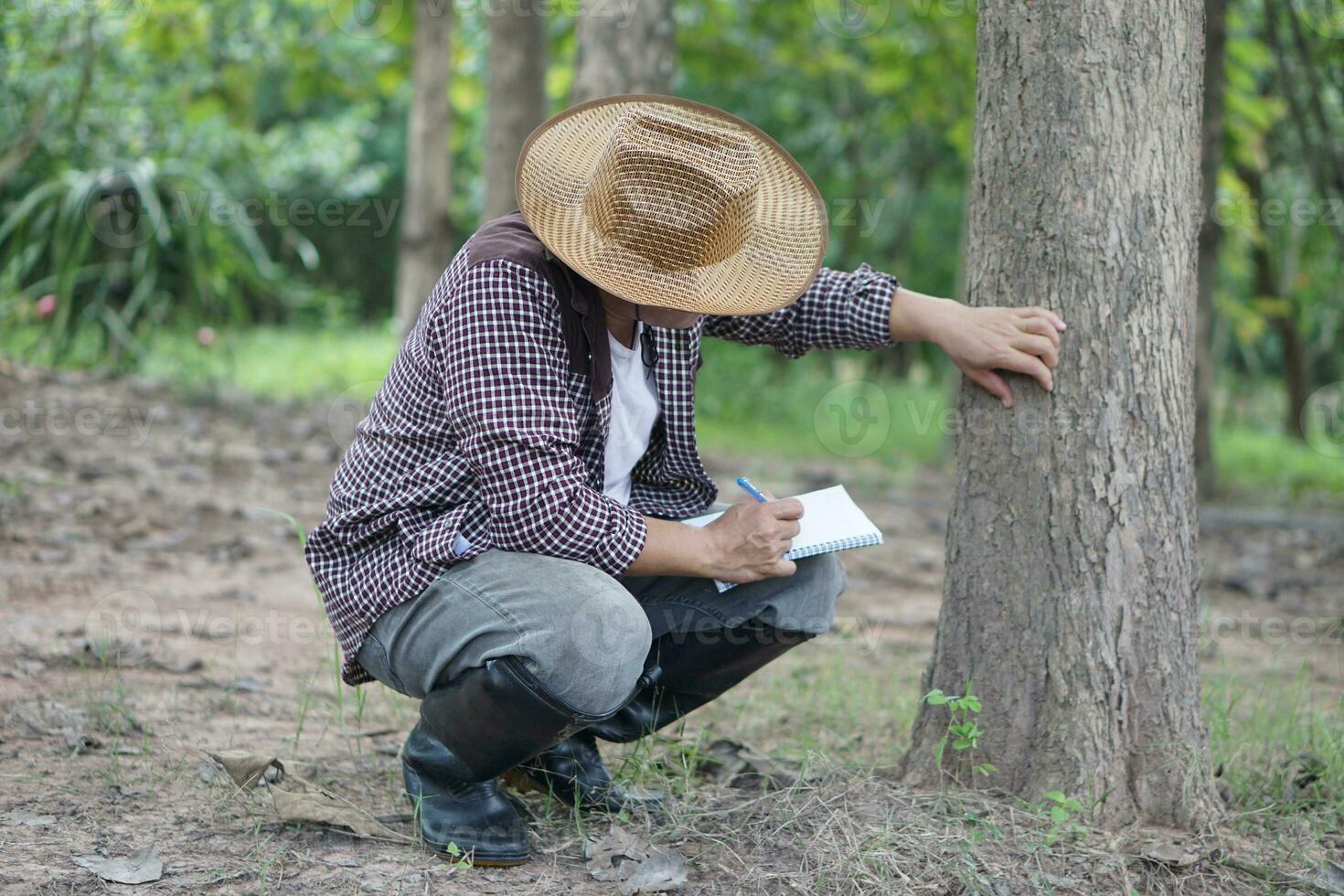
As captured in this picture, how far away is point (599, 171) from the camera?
251 cm

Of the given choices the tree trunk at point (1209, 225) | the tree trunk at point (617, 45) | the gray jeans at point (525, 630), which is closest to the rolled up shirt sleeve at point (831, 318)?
the gray jeans at point (525, 630)

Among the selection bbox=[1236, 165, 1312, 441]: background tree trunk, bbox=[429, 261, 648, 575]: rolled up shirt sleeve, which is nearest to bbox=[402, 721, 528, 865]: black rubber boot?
bbox=[429, 261, 648, 575]: rolled up shirt sleeve

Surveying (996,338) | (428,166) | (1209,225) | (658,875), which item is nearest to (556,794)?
(658,875)

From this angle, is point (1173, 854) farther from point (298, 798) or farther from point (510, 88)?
point (510, 88)

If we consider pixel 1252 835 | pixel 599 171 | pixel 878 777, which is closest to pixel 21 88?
pixel 599 171

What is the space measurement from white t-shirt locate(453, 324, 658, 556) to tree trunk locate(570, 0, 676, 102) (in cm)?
335

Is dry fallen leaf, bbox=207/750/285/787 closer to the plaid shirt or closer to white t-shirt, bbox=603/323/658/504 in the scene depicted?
the plaid shirt

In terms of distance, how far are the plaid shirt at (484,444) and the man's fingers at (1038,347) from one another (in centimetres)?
67

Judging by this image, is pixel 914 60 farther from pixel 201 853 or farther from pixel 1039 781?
pixel 201 853

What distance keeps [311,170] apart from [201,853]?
16.2 m

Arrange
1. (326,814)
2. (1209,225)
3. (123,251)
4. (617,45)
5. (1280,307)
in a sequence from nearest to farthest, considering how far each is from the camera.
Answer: (326,814)
(617,45)
(1209,225)
(123,251)
(1280,307)

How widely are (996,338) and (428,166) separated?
6606 mm

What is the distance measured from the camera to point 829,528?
2650 millimetres

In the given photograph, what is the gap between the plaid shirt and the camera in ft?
7.77
